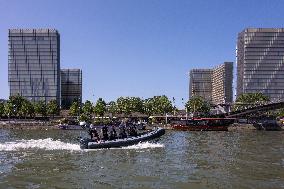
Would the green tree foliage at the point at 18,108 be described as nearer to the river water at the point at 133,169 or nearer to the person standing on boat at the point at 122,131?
the person standing on boat at the point at 122,131

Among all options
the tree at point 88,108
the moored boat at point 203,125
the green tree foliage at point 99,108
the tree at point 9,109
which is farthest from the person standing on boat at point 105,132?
the tree at point 9,109

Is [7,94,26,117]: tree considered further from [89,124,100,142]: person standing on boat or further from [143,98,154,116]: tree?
[89,124,100,142]: person standing on boat

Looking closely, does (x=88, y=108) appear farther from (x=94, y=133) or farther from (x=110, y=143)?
(x=110, y=143)

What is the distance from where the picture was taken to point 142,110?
179m

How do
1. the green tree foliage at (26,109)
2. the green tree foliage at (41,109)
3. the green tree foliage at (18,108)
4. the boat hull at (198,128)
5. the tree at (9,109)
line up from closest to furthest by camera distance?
the boat hull at (198,128)
the tree at (9,109)
the green tree foliage at (26,109)
the green tree foliage at (18,108)
the green tree foliage at (41,109)

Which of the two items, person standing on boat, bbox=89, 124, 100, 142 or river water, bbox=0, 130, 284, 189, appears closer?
river water, bbox=0, 130, 284, 189

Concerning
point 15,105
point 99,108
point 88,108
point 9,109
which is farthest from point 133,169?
point 15,105

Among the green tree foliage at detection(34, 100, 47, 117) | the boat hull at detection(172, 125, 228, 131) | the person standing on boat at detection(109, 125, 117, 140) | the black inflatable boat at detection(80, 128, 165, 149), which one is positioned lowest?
the boat hull at detection(172, 125, 228, 131)

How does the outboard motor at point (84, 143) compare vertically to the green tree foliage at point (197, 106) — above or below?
below

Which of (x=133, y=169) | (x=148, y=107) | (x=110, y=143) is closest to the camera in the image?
(x=133, y=169)

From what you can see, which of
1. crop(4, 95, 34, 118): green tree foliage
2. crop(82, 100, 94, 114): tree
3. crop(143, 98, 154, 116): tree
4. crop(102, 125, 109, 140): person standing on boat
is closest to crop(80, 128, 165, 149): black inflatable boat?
crop(102, 125, 109, 140): person standing on boat

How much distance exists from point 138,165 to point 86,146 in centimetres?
1478

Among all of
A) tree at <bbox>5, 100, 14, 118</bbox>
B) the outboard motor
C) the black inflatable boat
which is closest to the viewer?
the outboard motor

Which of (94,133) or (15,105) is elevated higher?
(15,105)
